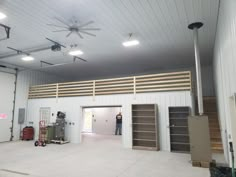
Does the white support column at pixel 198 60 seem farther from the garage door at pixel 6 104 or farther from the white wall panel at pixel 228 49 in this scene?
the garage door at pixel 6 104

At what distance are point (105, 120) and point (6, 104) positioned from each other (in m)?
6.43

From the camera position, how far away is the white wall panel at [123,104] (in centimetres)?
708

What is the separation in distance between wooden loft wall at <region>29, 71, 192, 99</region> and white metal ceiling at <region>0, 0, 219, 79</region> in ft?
4.11

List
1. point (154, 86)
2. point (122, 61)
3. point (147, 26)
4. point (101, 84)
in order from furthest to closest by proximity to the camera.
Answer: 1. point (122, 61)
2. point (101, 84)
3. point (154, 86)
4. point (147, 26)

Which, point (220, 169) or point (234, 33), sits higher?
point (234, 33)

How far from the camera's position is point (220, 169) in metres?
3.15

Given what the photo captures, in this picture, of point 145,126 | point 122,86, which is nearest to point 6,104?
point 122,86

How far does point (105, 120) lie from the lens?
13.3 meters

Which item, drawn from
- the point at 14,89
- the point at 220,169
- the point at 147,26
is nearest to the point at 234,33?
the point at 220,169

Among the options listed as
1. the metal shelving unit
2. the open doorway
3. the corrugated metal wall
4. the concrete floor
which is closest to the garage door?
the corrugated metal wall

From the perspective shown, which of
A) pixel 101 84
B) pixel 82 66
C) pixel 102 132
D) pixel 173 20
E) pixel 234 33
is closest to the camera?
pixel 234 33

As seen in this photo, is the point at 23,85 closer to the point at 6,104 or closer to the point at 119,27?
the point at 6,104

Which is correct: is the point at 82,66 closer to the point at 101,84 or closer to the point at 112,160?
the point at 101,84

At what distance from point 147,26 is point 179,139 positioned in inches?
172
